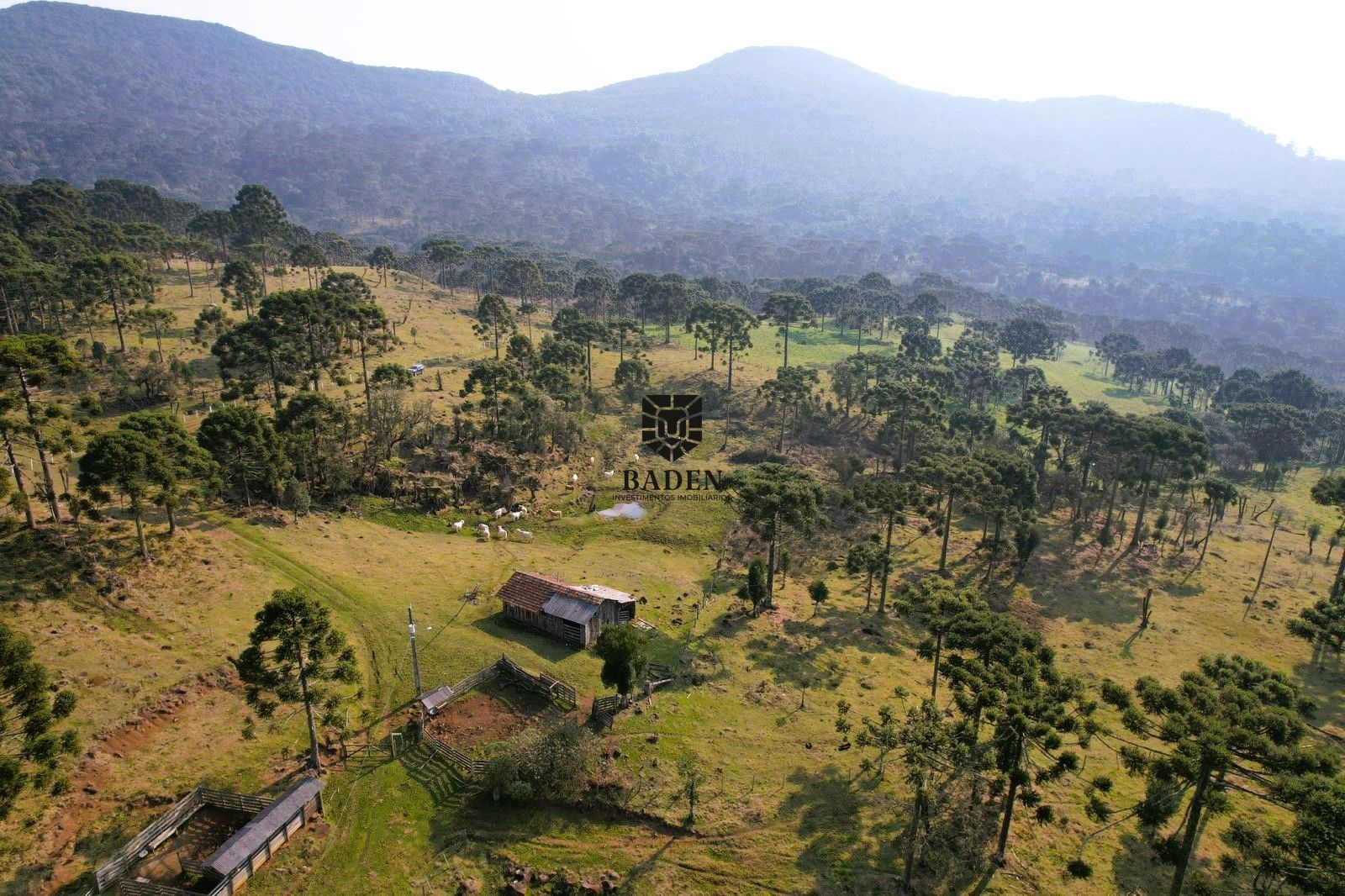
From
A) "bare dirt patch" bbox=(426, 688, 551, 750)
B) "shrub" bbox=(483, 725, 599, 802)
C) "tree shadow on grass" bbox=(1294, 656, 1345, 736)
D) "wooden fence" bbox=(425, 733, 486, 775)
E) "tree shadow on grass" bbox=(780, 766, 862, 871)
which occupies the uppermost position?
"shrub" bbox=(483, 725, 599, 802)

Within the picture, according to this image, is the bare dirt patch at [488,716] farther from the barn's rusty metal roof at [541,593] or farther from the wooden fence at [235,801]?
the wooden fence at [235,801]

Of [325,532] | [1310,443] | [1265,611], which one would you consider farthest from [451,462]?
[1310,443]

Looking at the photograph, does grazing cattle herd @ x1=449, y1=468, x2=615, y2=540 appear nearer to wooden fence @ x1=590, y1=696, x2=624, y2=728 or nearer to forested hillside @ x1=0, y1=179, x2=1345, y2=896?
forested hillside @ x1=0, y1=179, x2=1345, y2=896

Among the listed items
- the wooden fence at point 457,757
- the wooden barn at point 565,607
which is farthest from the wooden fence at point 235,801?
the wooden barn at point 565,607

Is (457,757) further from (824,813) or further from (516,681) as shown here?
(824,813)

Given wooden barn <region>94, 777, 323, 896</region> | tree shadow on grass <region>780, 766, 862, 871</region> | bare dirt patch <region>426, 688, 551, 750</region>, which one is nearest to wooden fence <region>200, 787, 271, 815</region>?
wooden barn <region>94, 777, 323, 896</region>

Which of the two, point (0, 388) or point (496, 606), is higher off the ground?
point (0, 388)

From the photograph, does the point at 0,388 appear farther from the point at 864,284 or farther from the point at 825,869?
the point at 864,284
